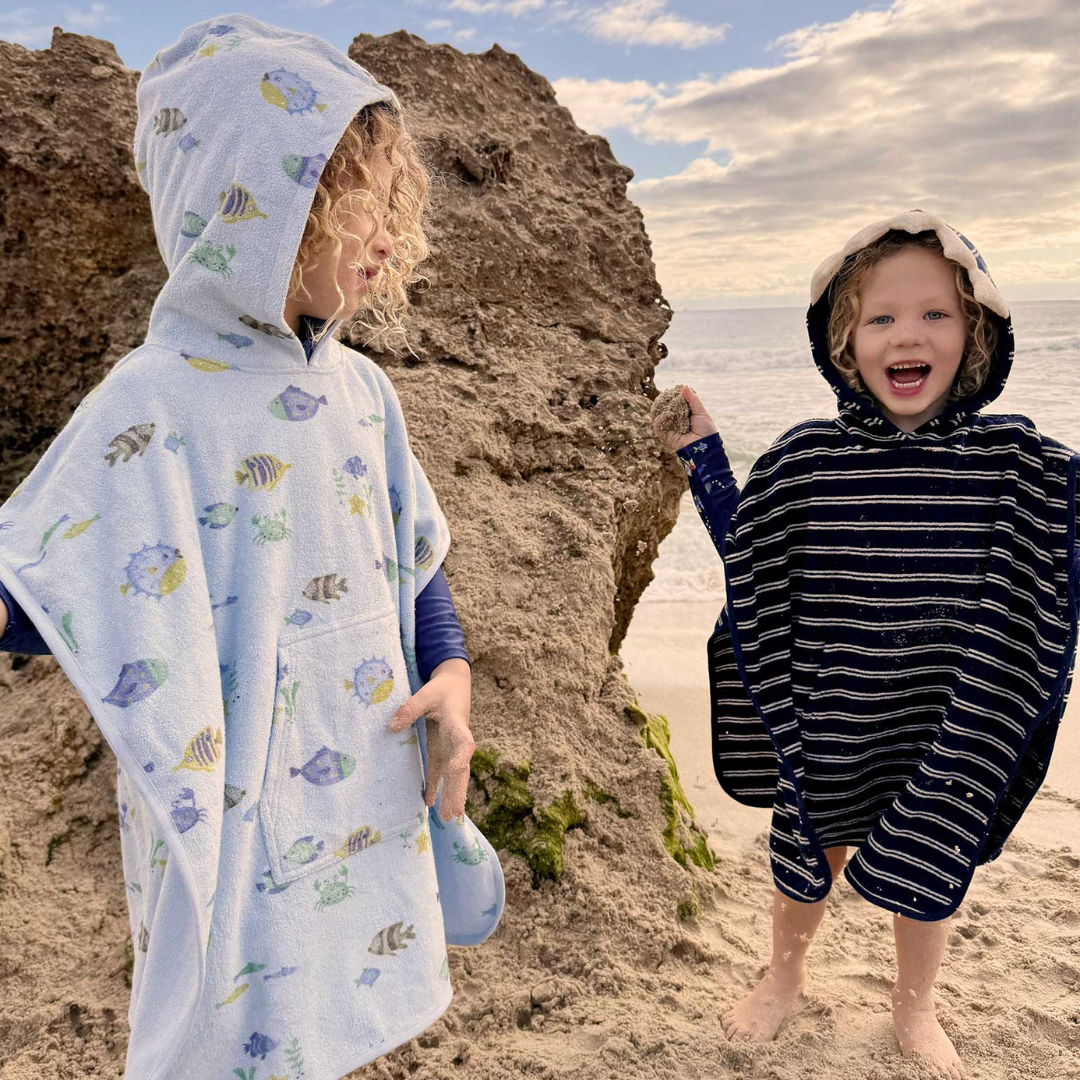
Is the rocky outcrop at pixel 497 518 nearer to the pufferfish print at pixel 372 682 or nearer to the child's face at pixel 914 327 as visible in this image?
the pufferfish print at pixel 372 682

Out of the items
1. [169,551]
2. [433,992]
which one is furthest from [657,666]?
[169,551]

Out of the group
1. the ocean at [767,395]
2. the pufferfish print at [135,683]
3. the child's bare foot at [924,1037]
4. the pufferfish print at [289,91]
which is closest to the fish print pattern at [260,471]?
the pufferfish print at [135,683]

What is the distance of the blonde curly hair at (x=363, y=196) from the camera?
1381 millimetres

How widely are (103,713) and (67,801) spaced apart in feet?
5.17

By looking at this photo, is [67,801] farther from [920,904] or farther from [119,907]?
[920,904]

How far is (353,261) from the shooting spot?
1.41m

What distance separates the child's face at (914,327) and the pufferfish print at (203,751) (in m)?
1.43

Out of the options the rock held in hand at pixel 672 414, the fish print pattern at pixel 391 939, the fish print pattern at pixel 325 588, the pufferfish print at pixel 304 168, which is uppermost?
the pufferfish print at pixel 304 168

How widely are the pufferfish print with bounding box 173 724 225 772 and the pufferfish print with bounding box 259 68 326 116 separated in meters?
0.88

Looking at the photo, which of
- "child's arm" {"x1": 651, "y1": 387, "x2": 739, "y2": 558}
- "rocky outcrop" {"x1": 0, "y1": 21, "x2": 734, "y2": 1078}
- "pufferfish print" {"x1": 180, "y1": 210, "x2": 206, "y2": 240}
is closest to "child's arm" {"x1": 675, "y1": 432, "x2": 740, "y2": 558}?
"child's arm" {"x1": 651, "y1": 387, "x2": 739, "y2": 558}

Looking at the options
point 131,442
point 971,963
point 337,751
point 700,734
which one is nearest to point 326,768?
point 337,751

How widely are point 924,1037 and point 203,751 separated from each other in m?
1.69

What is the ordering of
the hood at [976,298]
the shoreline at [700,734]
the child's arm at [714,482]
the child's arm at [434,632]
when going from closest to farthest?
the child's arm at [434,632]
the hood at [976,298]
the child's arm at [714,482]
the shoreline at [700,734]

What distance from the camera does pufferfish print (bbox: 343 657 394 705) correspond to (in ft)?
4.69
